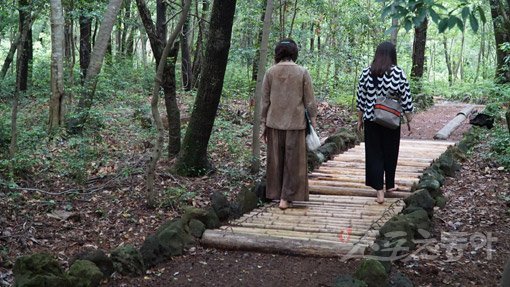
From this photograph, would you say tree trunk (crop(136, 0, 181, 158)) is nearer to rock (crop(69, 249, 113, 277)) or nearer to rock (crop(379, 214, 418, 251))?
rock (crop(69, 249, 113, 277))

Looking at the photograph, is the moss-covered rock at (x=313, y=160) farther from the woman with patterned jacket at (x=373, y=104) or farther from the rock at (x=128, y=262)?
the rock at (x=128, y=262)

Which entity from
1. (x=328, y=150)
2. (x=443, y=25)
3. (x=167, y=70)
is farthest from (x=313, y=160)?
(x=443, y=25)

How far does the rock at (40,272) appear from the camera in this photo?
3516 millimetres

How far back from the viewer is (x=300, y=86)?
20.7 feet

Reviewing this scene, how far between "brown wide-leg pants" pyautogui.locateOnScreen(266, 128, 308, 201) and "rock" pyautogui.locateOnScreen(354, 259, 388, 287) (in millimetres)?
2561

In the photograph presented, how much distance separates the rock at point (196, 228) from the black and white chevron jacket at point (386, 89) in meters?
2.52

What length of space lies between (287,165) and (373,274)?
8.81 feet

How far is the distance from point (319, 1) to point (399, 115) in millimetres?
10145

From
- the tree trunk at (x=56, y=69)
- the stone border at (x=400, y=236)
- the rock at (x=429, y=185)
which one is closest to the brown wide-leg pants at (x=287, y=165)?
the stone border at (x=400, y=236)

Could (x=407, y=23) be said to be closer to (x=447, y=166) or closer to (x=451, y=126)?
(x=447, y=166)

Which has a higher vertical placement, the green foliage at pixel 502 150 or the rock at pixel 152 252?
the green foliage at pixel 502 150

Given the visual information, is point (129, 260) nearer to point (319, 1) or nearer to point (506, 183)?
point (506, 183)

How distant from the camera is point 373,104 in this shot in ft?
20.9

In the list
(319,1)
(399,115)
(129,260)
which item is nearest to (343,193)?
(399,115)
